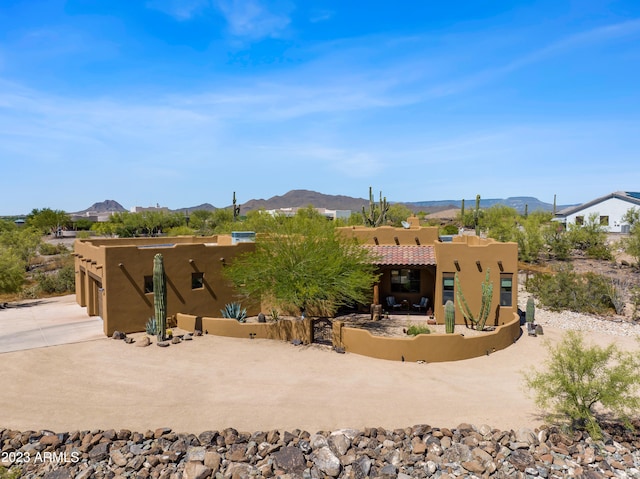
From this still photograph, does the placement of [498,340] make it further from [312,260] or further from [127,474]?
[127,474]

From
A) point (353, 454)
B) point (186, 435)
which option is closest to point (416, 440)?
point (353, 454)

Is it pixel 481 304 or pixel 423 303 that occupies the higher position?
pixel 481 304

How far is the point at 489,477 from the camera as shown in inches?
400

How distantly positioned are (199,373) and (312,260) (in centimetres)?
671

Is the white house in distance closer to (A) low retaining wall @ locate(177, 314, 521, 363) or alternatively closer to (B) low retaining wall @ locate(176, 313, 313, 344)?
(A) low retaining wall @ locate(177, 314, 521, 363)

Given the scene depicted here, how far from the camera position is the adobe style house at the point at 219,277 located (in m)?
19.0

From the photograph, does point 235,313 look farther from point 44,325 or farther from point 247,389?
point 44,325

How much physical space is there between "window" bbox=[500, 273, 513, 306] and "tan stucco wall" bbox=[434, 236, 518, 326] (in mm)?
148

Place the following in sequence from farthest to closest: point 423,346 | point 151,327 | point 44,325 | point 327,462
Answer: point 44,325 → point 151,327 → point 423,346 → point 327,462

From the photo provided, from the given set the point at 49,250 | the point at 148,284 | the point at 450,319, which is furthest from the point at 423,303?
the point at 49,250

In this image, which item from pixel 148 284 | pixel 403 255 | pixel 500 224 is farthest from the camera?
pixel 500 224

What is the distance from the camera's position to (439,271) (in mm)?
21703

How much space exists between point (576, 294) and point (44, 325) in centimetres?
2892

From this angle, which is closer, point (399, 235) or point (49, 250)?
point (399, 235)
